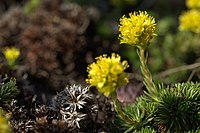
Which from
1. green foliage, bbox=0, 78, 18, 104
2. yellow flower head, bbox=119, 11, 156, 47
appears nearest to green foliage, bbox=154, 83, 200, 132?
yellow flower head, bbox=119, 11, 156, 47

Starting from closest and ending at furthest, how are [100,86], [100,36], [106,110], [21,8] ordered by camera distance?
1. [100,86]
2. [106,110]
3. [100,36]
4. [21,8]

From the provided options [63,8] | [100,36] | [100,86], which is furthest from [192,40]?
[100,86]

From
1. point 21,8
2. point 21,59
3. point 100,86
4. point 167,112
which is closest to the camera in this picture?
point 100,86

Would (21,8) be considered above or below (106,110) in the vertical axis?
above

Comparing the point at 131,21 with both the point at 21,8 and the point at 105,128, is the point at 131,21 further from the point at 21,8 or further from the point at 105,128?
the point at 21,8

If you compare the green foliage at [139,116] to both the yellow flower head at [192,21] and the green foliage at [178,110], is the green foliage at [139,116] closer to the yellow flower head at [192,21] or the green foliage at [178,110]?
the green foliage at [178,110]

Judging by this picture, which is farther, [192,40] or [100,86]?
[192,40]

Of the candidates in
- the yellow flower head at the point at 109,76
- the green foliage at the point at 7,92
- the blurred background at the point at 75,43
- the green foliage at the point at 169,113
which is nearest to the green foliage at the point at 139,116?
the green foliage at the point at 169,113

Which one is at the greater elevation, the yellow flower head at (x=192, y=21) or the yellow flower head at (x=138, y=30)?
the yellow flower head at (x=192, y=21)

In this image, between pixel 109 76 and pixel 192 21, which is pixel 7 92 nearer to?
pixel 109 76
